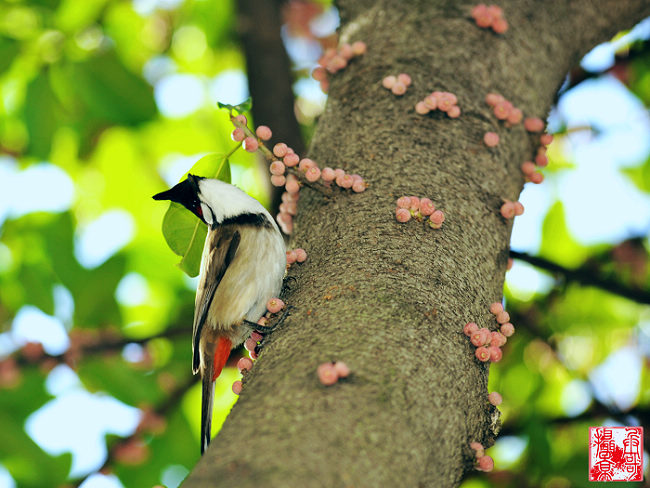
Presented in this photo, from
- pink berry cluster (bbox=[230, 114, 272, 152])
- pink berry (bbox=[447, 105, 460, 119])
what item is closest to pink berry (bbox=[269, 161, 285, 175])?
pink berry cluster (bbox=[230, 114, 272, 152])

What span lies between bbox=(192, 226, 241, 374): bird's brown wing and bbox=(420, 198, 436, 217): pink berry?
1.08 meters

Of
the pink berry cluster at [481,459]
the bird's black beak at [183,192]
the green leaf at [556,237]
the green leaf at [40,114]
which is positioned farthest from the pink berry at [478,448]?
the green leaf at [40,114]

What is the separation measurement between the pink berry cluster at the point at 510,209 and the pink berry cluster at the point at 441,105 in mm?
400

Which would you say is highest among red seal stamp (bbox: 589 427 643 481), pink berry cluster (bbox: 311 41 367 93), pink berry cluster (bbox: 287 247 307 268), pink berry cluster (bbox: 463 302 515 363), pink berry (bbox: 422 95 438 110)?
pink berry cluster (bbox: 311 41 367 93)

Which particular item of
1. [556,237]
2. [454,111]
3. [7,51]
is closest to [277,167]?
[454,111]

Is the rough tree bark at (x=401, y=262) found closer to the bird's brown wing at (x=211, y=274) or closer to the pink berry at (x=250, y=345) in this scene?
the pink berry at (x=250, y=345)

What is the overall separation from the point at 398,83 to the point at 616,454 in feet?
6.69

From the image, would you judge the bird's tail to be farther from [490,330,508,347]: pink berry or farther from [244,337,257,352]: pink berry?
[490,330,508,347]: pink berry

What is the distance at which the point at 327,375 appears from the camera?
1506mm

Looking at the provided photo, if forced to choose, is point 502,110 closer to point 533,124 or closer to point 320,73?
point 533,124

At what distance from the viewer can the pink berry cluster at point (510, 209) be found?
7.55ft

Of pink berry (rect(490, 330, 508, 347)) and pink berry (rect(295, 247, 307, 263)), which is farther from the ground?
pink berry (rect(295, 247, 307, 263))

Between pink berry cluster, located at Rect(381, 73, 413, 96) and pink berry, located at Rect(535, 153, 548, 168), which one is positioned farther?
pink berry, located at Rect(535, 153, 548, 168)

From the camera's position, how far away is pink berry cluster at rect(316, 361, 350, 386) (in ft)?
4.94
